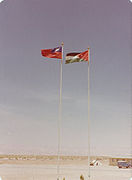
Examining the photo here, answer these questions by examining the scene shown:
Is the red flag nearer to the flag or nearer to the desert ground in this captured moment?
the flag

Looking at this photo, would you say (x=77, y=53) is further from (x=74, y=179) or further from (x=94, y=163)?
(x=94, y=163)

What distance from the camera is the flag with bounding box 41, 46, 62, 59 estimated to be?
16766 millimetres

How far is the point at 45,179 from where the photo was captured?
1938 centimetres

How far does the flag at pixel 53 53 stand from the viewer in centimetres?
1677

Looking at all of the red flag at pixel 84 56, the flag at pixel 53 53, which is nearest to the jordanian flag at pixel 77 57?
the red flag at pixel 84 56

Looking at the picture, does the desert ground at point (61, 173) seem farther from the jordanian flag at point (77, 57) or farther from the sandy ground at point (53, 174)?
the jordanian flag at point (77, 57)

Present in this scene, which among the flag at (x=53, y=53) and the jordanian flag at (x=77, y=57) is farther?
the jordanian flag at (x=77, y=57)

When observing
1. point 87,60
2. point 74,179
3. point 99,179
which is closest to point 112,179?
point 99,179

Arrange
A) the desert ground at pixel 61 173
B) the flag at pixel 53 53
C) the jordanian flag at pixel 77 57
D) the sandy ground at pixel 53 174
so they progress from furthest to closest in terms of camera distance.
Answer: the desert ground at pixel 61 173, the sandy ground at pixel 53 174, the jordanian flag at pixel 77 57, the flag at pixel 53 53

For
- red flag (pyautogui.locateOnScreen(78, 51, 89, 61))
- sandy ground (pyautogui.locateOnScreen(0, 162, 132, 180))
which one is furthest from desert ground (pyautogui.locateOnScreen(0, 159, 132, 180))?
red flag (pyautogui.locateOnScreen(78, 51, 89, 61))

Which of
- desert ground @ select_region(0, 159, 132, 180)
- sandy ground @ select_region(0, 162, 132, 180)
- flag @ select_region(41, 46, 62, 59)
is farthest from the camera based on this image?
desert ground @ select_region(0, 159, 132, 180)

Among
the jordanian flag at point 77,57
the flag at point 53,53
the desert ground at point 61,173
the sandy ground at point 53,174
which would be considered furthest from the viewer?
the desert ground at point 61,173

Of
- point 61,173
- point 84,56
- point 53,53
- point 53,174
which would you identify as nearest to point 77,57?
point 84,56

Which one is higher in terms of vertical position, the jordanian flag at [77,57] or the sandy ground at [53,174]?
the jordanian flag at [77,57]
